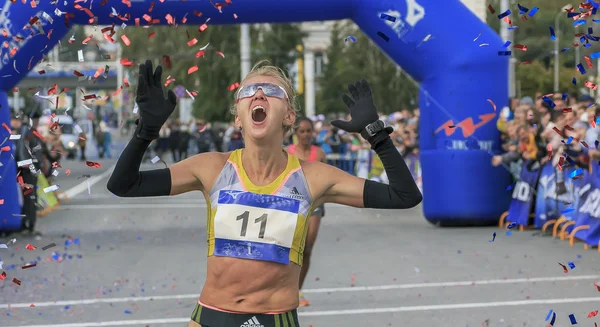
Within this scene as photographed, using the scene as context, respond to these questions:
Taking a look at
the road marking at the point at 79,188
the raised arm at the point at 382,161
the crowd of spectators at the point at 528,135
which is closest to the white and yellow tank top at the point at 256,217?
the raised arm at the point at 382,161

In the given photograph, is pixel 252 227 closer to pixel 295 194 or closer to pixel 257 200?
pixel 257 200

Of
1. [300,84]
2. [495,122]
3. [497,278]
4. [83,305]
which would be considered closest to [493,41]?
[495,122]

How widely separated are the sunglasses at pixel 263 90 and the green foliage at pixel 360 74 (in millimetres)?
41646

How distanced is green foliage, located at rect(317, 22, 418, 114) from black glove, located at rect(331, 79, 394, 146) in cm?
4162

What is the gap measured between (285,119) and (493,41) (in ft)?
36.8

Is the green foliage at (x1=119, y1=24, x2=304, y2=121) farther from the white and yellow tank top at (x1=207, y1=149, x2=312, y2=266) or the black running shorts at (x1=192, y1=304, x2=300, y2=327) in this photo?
the black running shorts at (x1=192, y1=304, x2=300, y2=327)

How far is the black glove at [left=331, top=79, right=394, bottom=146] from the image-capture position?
4387mm

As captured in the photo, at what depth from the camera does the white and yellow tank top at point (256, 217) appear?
4.46 metres

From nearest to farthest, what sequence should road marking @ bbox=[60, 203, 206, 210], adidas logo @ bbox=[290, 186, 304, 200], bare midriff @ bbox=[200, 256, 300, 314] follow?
bare midriff @ bbox=[200, 256, 300, 314], adidas logo @ bbox=[290, 186, 304, 200], road marking @ bbox=[60, 203, 206, 210]

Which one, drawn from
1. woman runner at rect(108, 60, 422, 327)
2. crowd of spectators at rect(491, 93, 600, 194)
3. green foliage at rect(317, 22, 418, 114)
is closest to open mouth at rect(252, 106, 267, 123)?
woman runner at rect(108, 60, 422, 327)

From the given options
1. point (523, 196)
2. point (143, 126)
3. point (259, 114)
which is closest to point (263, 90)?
point (259, 114)

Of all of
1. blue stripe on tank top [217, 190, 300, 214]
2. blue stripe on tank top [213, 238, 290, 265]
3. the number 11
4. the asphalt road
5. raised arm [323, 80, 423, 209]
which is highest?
raised arm [323, 80, 423, 209]

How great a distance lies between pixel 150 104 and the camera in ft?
14.2

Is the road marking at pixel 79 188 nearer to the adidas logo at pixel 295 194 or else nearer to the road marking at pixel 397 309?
the road marking at pixel 397 309
